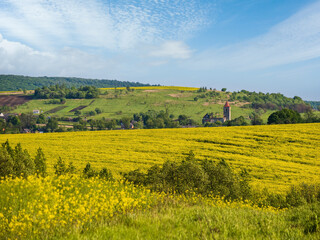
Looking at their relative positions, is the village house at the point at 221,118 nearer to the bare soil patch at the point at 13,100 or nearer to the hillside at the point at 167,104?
the hillside at the point at 167,104

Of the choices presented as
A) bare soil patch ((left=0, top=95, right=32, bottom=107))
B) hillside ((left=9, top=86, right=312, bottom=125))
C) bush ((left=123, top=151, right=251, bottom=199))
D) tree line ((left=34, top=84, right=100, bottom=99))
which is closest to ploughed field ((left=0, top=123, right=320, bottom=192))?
bush ((left=123, top=151, right=251, bottom=199))

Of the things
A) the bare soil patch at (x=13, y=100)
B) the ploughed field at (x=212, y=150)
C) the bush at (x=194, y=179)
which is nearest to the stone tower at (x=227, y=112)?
A: the ploughed field at (x=212, y=150)

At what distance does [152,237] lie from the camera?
5.83m

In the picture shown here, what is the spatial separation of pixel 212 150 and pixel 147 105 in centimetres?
12250

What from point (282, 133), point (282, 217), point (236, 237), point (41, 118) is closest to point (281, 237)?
point (236, 237)

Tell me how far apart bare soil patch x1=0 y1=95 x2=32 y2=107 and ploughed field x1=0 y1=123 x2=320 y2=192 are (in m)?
123

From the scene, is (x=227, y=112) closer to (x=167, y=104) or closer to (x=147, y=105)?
(x=167, y=104)

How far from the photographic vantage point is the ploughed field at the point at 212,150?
29000 millimetres

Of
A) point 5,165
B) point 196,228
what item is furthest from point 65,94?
point 196,228

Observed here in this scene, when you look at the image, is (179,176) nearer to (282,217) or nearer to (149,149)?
(282,217)

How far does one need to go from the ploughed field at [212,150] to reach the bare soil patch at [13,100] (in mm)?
122973

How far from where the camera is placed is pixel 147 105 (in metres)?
158

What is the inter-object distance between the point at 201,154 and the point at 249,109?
12344 cm

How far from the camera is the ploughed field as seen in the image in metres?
29.0
